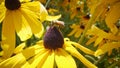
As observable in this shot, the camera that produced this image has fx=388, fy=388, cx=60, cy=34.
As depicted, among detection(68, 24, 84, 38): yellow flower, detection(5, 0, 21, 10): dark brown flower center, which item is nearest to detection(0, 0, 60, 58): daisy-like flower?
detection(5, 0, 21, 10): dark brown flower center

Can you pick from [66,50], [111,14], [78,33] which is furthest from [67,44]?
[78,33]

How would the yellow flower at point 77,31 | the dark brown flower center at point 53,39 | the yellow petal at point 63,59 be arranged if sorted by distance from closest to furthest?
the yellow petal at point 63,59
the dark brown flower center at point 53,39
the yellow flower at point 77,31

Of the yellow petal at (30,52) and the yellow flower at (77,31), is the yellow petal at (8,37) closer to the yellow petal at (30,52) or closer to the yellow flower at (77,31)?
the yellow petal at (30,52)

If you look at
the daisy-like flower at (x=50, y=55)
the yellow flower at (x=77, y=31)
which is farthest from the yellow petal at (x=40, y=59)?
the yellow flower at (x=77, y=31)

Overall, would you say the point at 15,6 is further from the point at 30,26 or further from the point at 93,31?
the point at 93,31

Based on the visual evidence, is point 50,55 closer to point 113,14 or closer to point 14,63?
point 14,63

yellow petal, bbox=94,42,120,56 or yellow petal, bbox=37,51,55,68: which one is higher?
yellow petal, bbox=37,51,55,68

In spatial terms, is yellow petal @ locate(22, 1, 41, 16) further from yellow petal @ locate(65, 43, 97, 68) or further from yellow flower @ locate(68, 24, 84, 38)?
yellow flower @ locate(68, 24, 84, 38)

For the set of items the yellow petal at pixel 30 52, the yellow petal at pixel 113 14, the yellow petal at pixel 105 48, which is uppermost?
the yellow petal at pixel 113 14
